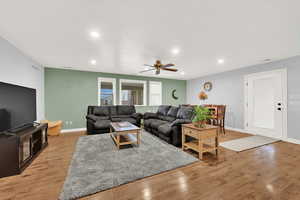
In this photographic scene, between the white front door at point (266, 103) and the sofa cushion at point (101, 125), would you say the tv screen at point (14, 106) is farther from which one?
the white front door at point (266, 103)

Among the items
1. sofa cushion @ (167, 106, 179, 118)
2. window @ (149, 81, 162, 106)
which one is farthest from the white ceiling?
window @ (149, 81, 162, 106)

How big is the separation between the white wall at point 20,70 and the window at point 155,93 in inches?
174

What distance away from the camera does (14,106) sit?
233 cm

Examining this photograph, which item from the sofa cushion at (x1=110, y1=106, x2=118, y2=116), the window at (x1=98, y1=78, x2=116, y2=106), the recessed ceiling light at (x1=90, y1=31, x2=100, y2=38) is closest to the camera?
the recessed ceiling light at (x1=90, y1=31, x2=100, y2=38)

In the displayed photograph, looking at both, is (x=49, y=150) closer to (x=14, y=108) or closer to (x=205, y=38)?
(x=14, y=108)

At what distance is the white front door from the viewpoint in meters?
3.72

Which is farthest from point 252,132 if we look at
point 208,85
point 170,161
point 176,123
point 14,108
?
point 14,108

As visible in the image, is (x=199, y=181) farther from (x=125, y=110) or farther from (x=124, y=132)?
(x=125, y=110)

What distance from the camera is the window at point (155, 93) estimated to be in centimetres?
643

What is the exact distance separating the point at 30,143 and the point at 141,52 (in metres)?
3.08

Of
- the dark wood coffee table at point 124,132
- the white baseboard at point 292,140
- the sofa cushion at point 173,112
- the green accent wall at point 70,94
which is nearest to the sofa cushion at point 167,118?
the sofa cushion at point 173,112

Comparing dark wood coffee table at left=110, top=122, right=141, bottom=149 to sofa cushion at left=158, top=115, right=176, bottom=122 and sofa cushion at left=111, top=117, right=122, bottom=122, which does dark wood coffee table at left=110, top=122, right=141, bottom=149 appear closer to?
sofa cushion at left=111, top=117, right=122, bottom=122

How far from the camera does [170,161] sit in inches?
90.5

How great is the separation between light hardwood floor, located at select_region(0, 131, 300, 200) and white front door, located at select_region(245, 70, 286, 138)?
1767 millimetres
